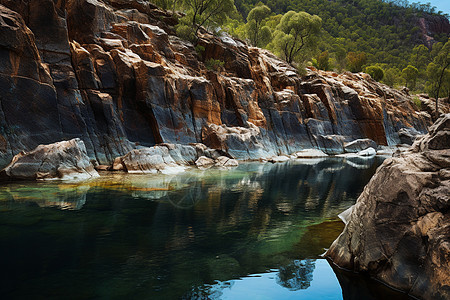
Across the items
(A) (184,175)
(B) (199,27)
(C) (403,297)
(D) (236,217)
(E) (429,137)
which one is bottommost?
(A) (184,175)

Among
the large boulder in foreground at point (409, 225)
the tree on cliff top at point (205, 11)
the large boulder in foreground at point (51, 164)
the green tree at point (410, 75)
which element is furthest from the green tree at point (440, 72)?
the large boulder in foreground at point (51, 164)

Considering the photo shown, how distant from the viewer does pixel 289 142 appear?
5675 cm

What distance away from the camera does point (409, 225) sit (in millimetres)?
7395

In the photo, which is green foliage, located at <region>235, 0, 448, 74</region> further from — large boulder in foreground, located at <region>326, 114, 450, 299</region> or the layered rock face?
large boulder in foreground, located at <region>326, 114, 450, 299</region>

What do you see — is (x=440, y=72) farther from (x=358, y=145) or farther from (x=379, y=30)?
(x=379, y=30)

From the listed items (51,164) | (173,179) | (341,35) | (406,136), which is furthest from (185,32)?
(341,35)

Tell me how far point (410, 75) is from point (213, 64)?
9255cm

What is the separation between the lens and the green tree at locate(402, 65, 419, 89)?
11069 centimetres

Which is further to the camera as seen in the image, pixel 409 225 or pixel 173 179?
pixel 173 179

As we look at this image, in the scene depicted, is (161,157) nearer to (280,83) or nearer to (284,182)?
(284,182)

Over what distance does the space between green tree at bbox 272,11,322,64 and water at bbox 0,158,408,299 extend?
213 ft

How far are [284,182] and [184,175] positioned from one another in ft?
30.5

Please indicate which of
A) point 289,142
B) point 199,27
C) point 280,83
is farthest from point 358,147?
point 199,27

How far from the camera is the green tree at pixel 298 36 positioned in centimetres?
7588
